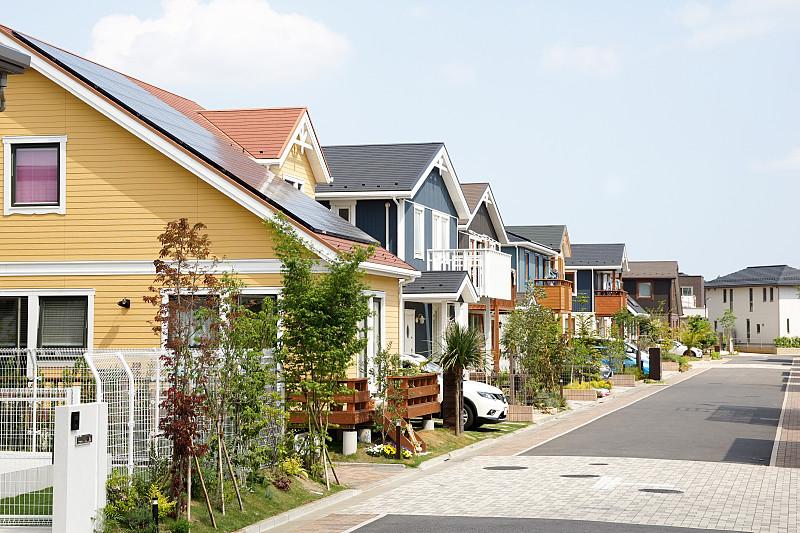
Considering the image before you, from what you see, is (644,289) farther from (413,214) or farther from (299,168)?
A: (299,168)

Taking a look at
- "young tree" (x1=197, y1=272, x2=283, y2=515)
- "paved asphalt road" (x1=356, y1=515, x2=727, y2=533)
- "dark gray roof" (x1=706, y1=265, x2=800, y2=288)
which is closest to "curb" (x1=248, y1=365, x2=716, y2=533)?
"young tree" (x1=197, y1=272, x2=283, y2=515)

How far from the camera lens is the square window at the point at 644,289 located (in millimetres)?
96981

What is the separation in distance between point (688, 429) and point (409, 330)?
464 inches

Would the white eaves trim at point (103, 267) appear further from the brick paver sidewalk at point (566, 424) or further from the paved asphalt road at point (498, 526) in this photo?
the paved asphalt road at point (498, 526)

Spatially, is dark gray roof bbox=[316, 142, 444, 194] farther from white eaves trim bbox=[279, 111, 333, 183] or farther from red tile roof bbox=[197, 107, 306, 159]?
red tile roof bbox=[197, 107, 306, 159]

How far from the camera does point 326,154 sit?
36.2 meters

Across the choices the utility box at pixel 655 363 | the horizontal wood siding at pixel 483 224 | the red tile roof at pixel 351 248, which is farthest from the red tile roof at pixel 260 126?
the utility box at pixel 655 363

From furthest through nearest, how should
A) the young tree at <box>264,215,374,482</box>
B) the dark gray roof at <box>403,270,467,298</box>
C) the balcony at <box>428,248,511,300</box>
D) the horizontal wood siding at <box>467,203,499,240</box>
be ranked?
the horizontal wood siding at <box>467,203,499,240</box> < the balcony at <box>428,248,511,300</box> < the dark gray roof at <box>403,270,467,298</box> < the young tree at <box>264,215,374,482</box>

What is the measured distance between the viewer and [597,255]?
76.8 metres

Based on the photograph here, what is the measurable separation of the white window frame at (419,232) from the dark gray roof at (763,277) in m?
86.8

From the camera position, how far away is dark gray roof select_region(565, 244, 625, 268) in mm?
74750

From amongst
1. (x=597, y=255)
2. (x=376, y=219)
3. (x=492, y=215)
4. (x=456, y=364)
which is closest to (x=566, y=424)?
(x=456, y=364)

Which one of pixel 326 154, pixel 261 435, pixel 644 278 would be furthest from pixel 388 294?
pixel 644 278

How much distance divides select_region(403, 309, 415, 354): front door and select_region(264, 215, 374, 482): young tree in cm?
1759
